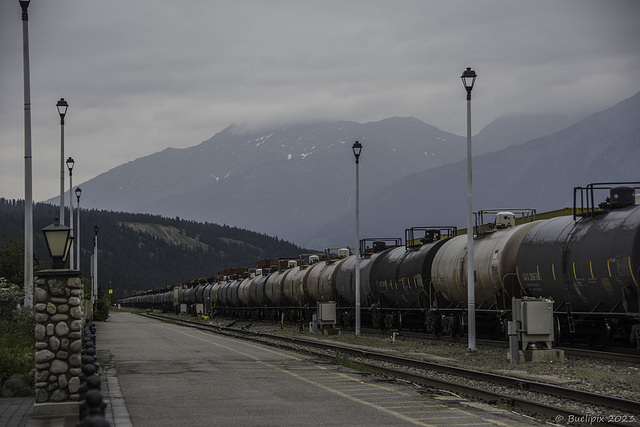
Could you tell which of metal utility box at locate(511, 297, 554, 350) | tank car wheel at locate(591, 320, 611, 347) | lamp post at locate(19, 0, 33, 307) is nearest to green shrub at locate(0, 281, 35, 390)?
lamp post at locate(19, 0, 33, 307)

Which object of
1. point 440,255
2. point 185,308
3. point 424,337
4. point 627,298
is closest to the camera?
point 627,298

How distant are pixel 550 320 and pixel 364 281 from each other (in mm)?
19409

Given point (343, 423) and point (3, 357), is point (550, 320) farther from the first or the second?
point (3, 357)

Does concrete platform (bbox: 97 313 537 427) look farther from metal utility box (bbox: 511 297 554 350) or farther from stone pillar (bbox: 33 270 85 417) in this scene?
metal utility box (bbox: 511 297 554 350)

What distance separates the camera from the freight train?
21.3 metres

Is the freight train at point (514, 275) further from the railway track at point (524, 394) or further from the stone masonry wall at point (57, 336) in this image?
the stone masonry wall at point (57, 336)

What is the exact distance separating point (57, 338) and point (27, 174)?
13428 mm

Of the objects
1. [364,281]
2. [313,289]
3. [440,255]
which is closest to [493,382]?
[440,255]

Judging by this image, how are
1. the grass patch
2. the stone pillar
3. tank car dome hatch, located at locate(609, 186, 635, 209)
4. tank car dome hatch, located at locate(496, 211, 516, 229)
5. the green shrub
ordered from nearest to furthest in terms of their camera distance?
the stone pillar < the green shrub < the grass patch < tank car dome hatch, located at locate(609, 186, 635, 209) < tank car dome hatch, located at locate(496, 211, 516, 229)

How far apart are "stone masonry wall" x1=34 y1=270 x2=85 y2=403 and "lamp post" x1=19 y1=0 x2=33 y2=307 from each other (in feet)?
38.2

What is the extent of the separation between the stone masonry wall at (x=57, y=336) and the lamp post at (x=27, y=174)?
38.2 feet

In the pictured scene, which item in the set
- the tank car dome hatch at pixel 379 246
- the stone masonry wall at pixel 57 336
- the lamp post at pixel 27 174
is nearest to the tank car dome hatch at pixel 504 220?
the tank car dome hatch at pixel 379 246

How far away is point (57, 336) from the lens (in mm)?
12953

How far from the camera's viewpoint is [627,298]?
20781mm
